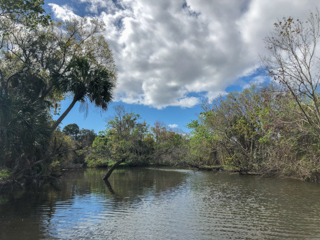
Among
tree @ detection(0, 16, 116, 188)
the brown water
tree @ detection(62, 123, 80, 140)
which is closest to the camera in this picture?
the brown water

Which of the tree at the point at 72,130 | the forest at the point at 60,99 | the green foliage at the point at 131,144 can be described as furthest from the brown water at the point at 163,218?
the tree at the point at 72,130

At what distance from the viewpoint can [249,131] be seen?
25953mm

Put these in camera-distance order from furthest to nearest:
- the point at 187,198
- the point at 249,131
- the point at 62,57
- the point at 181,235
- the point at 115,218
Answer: the point at 249,131, the point at 62,57, the point at 187,198, the point at 115,218, the point at 181,235

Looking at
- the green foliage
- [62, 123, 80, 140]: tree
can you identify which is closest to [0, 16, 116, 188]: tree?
the green foliage

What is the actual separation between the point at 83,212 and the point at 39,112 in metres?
5.40

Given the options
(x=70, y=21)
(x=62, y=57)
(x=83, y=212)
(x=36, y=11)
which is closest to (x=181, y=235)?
(x=83, y=212)

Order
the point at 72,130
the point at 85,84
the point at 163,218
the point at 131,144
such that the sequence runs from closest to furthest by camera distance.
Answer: the point at 163,218 < the point at 85,84 < the point at 131,144 < the point at 72,130

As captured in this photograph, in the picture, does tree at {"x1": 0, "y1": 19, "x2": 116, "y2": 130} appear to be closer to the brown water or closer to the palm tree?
the palm tree

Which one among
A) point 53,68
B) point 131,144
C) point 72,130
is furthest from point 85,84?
point 72,130

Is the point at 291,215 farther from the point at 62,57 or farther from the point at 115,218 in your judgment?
the point at 62,57

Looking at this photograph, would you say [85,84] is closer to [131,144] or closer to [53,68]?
[53,68]

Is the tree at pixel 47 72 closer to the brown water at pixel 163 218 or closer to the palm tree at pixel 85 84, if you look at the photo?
the palm tree at pixel 85 84

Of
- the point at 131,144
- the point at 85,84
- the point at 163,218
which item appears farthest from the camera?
the point at 131,144

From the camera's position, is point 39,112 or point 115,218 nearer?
point 115,218
